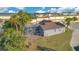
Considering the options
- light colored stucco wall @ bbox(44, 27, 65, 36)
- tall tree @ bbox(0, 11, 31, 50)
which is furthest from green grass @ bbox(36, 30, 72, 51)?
tall tree @ bbox(0, 11, 31, 50)

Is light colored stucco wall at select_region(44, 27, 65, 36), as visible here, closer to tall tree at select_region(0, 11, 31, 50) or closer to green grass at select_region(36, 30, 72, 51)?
green grass at select_region(36, 30, 72, 51)

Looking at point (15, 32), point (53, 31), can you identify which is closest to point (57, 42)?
point (53, 31)

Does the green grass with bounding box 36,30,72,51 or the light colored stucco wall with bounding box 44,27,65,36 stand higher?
the light colored stucco wall with bounding box 44,27,65,36

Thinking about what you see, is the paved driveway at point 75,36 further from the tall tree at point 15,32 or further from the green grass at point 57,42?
the tall tree at point 15,32

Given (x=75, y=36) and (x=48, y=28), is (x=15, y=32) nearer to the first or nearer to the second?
(x=48, y=28)


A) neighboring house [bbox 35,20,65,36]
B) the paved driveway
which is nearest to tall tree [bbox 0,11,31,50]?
neighboring house [bbox 35,20,65,36]
